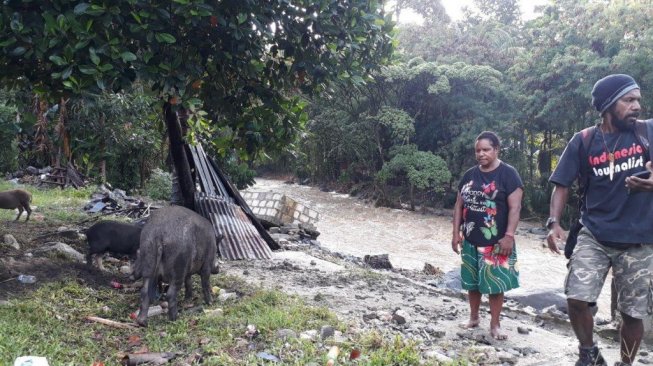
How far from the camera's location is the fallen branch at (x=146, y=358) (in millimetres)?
3562

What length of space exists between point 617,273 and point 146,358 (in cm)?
299

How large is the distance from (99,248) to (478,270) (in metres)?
3.79

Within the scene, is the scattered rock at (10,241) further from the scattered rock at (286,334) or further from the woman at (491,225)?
the woman at (491,225)

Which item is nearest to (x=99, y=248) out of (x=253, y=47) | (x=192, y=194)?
(x=192, y=194)

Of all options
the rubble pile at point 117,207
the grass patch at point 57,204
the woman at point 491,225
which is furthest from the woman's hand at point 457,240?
the rubble pile at point 117,207

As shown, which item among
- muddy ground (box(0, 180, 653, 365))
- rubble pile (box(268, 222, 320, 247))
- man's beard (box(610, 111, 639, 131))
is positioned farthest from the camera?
rubble pile (box(268, 222, 320, 247))

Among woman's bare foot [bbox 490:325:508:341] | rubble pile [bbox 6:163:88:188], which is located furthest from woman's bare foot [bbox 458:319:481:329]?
rubble pile [bbox 6:163:88:188]

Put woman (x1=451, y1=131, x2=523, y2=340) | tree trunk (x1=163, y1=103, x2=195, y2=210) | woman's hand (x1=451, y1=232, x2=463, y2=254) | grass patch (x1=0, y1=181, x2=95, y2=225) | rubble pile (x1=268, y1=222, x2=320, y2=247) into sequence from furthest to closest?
1. rubble pile (x1=268, y1=222, x2=320, y2=247)
2. grass patch (x1=0, y1=181, x2=95, y2=225)
3. tree trunk (x1=163, y1=103, x2=195, y2=210)
4. woman's hand (x1=451, y1=232, x2=463, y2=254)
5. woman (x1=451, y1=131, x2=523, y2=340)

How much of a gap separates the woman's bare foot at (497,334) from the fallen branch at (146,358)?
2.51 metres

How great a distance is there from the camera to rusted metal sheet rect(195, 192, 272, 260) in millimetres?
7477

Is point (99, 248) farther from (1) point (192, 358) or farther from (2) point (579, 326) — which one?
(2) point (579, 326)

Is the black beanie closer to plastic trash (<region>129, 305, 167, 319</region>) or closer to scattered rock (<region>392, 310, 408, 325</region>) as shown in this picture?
scattered rock (<region>392, 310, 408, 325</region>)

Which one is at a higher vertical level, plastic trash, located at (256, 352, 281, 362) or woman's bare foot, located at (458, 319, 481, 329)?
woman's bare foot, located at (458, 319, 481, 329)

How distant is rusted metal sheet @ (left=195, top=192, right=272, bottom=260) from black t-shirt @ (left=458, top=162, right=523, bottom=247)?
371 centimetres
